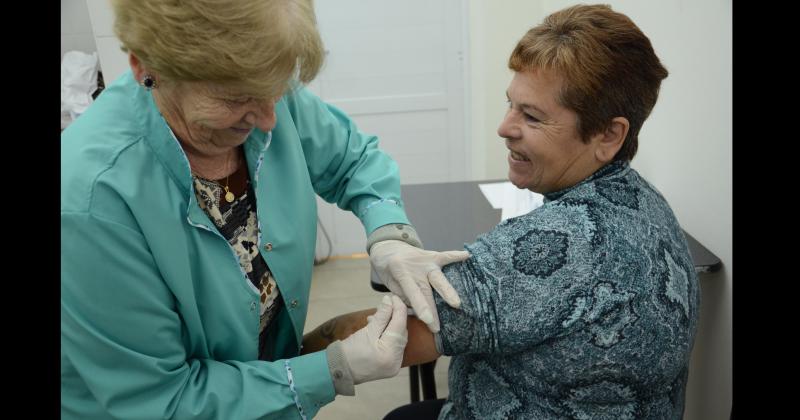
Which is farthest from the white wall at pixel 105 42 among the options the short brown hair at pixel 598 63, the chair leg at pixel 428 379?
the short brown hair at pixel 598 63

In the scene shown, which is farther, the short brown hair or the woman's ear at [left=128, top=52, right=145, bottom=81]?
the short brown hair

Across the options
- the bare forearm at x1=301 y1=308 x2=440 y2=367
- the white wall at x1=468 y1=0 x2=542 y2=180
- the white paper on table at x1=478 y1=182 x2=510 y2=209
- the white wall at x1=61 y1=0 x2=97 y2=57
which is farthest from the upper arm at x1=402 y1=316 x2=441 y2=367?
the white wall at x1=61 y1=0 x2=97 y2=57

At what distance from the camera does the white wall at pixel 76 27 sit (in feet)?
12.3

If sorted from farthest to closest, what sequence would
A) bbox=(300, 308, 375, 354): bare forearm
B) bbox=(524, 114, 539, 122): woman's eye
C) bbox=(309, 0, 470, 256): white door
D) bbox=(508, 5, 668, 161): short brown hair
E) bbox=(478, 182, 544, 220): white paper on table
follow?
bbox=(309, 0, 470, 256): white door, bbox=(478, 182, 544, 220): white paper on table, bbox=(300, 308, 375, 354): bare forearm, bbox=(524, 114, 539, 122): woman's eye, bbox=(508, 5, 668, 161): short brown hair

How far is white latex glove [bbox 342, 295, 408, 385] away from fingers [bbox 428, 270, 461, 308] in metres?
0.09

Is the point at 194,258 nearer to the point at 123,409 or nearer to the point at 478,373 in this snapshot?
the point at 123,409

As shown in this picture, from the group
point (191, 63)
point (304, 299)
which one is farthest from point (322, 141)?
point (191, 63)

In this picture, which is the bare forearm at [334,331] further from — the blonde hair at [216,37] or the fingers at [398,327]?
the blonde hair at [216,37]

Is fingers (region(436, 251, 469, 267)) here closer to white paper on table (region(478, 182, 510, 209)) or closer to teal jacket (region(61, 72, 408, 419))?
teal jacket (region(61, 72, 408, 419))

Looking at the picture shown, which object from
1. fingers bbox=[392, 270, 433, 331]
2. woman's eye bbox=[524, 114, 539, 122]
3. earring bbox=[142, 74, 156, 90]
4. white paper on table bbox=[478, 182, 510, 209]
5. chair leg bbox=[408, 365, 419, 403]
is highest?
earring bbox=[142, 74, 156, 90]

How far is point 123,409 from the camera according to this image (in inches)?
42.4

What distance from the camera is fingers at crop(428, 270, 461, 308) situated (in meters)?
1.17

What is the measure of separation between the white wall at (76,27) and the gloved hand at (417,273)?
307 cm

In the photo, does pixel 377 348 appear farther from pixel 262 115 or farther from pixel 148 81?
pixel 148 81
